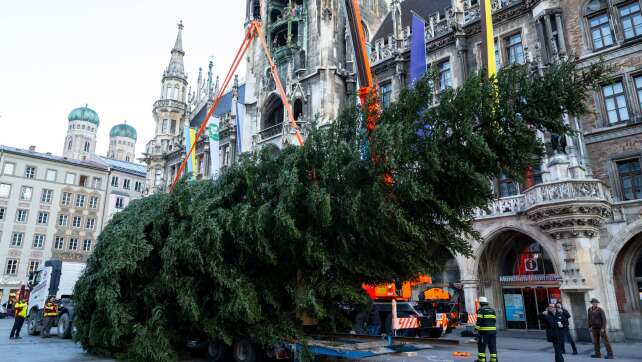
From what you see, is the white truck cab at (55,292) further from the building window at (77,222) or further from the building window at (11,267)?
the building window at (77,222)

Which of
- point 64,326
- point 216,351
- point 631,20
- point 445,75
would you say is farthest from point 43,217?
point 631,20

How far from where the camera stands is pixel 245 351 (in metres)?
11.1

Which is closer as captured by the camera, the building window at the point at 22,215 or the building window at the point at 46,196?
the building window at the point at 22,215

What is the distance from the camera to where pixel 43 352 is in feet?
43.2

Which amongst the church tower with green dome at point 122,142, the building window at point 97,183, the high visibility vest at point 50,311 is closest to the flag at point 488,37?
the high visibility vest at point 50,311

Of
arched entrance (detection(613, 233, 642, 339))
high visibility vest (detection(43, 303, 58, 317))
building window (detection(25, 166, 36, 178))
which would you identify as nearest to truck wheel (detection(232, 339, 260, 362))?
high visibility vest (detection(43, 303, 58, 317))

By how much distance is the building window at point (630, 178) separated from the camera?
1678cm

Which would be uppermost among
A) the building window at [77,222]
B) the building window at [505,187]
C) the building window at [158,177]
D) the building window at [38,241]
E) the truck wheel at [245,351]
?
the building window at [158,177]

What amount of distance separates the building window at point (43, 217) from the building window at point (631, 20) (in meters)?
49.7

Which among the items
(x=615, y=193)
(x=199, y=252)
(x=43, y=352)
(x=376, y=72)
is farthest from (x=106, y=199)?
(x=615, y=193)

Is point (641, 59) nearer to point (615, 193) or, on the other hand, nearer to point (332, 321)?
point (615, 193)

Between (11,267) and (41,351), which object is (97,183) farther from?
(41,351)

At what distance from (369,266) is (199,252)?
402 cm

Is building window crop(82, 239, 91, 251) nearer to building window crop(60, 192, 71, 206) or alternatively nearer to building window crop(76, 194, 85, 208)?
building window crop(76, 194, 85, 208)
